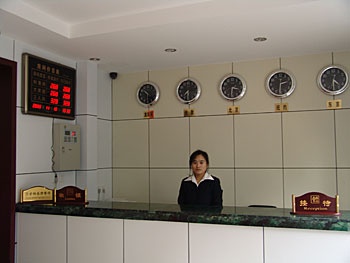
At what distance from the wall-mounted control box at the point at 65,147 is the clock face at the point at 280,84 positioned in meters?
2.19

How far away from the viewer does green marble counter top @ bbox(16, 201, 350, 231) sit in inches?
86.0

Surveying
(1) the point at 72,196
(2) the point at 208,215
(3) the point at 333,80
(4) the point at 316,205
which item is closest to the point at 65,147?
(1) the point at 72,196

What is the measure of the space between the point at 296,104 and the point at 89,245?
8.67 feet

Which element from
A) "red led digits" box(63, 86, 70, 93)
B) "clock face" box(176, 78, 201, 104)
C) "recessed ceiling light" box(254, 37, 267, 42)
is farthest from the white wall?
"recessed ceiling light" box(254, 37, 267, 42)

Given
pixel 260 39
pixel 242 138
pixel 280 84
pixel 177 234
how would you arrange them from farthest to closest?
pixel 242 138 < pixel 280 84 < pixel 260 39 < pixel 177 234

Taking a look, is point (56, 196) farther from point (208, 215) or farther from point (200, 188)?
point (208, 215)

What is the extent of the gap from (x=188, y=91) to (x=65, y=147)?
5.21 ft

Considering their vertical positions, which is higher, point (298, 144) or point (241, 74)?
point (241, 74)

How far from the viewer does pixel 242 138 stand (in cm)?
439

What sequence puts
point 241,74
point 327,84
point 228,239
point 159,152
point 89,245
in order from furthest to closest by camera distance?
point 159,152 → point 241,74 → point 327,84 → point 89,245 → point 228,239

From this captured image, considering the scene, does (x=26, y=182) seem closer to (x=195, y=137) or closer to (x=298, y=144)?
(x=195, y=137)

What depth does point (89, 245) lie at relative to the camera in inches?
111

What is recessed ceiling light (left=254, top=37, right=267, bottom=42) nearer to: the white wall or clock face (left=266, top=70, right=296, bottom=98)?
clock face (left=266, top=70, right=296, bottom=98)

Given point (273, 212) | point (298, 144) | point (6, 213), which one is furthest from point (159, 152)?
point (273, 212)
